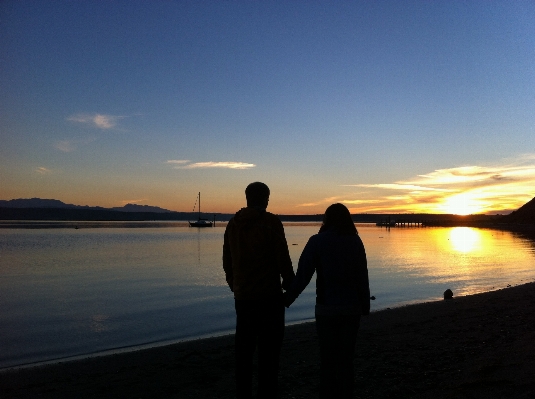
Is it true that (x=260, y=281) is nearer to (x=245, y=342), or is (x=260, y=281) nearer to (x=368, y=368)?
(x=245, y=342)

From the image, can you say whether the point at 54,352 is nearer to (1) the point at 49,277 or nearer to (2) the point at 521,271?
(1) the point at 49,277

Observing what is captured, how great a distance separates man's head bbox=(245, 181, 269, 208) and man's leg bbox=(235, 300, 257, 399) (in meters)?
0.89

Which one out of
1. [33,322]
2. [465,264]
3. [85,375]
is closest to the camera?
[85,375]

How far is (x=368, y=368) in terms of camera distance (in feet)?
21.6

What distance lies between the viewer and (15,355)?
985 centimetres

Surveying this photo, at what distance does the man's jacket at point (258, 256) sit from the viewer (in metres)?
3.94

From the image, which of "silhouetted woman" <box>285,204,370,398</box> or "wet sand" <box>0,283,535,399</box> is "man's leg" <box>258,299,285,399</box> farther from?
"wet sand" <box>0,283,535,399</box>

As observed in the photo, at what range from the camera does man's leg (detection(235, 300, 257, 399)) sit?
3955 millimetres

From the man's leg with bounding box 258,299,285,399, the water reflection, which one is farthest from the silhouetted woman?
the water reflection

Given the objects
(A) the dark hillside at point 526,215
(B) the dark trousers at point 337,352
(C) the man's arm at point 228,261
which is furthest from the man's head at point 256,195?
(A) the dark hillside at point 526,215

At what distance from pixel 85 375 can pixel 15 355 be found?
3585mm

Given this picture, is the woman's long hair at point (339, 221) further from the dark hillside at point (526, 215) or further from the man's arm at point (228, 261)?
the dark hillside at point (526, 215)

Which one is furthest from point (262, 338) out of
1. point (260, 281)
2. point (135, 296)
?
point (135, 296)

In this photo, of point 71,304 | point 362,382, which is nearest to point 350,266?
point 362,382
